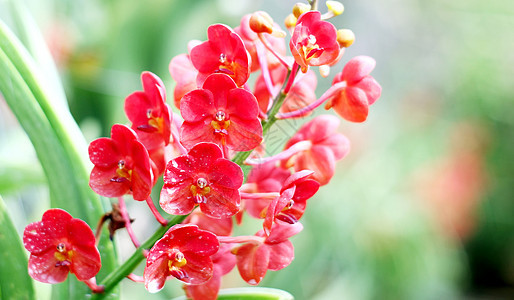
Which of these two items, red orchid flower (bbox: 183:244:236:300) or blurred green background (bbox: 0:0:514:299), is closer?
red orchid flower (bbox: 183:244:236:300)

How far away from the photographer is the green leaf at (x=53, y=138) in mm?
436

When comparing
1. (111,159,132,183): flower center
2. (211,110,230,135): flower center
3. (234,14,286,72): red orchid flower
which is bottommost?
(111,159,132,183): flower center

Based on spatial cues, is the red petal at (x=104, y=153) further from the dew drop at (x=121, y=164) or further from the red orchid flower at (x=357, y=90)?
the red orchid flower at (x=357, y=90)

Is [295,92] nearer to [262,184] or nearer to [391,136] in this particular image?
[262,184]

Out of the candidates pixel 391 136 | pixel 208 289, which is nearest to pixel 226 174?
pixel 208 289

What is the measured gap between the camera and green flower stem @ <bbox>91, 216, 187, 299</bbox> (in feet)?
1.33

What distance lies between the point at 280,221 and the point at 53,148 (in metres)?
0.20

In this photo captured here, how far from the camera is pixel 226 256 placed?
1.46 ft

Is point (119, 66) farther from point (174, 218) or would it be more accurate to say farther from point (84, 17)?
point (174, 218)

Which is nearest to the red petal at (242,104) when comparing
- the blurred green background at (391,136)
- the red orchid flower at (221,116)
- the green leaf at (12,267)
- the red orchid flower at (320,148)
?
the red orchid flower at (221,116)

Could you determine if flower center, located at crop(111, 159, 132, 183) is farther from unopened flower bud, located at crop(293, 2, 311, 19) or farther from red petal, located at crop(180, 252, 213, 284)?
unopened flower bud, located at crop(293, 2, 311, 19)

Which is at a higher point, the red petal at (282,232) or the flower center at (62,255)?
the flower center at (62,255)

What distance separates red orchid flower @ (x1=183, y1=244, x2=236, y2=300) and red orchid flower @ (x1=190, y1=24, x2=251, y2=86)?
0.14 meters

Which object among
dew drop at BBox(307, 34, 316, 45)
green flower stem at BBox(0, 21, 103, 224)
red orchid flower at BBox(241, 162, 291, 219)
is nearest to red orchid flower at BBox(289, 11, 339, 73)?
dew drop at BBox(307, 34, 316, 45)
